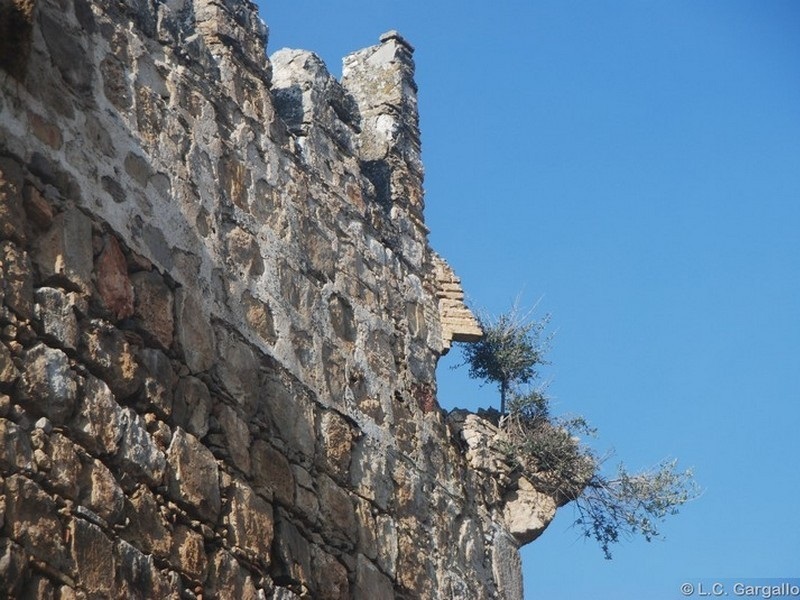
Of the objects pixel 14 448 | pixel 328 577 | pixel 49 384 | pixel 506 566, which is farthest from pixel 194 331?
pixel 506 566

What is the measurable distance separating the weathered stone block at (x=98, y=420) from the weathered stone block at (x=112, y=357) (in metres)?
0.05

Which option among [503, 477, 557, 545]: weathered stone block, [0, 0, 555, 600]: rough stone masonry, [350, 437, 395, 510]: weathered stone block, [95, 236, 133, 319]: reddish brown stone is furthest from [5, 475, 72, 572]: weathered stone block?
[503, 477, 557, 545]: weathered stone block

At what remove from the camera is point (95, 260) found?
4898mm

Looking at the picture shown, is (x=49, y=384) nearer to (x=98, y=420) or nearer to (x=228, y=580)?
(x=98, y=420)

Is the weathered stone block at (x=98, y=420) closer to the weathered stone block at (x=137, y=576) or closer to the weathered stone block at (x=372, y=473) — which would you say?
the weathered stone block at (x=137, y=576)

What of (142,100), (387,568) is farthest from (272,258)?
(387,568)

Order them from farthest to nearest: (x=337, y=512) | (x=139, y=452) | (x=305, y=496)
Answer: (x=337, y=512)
(x=305, y=496)
(x=139, y=452)

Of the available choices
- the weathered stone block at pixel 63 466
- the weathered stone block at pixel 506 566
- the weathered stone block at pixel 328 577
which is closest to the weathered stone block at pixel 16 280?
the weathered stone block at pixel 63 466

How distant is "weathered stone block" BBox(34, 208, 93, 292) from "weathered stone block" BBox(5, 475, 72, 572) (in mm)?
679

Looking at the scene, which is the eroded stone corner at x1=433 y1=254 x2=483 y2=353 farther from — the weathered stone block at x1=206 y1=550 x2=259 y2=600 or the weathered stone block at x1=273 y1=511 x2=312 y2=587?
the weathered stone block at x1=206 y1=550 x2=259 y2=600

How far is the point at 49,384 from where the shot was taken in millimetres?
4465

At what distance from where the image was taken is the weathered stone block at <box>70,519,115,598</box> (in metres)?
4.38

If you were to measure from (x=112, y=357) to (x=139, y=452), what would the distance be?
11.9 inches

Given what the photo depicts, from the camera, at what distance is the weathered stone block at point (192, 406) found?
5148 millimetres
